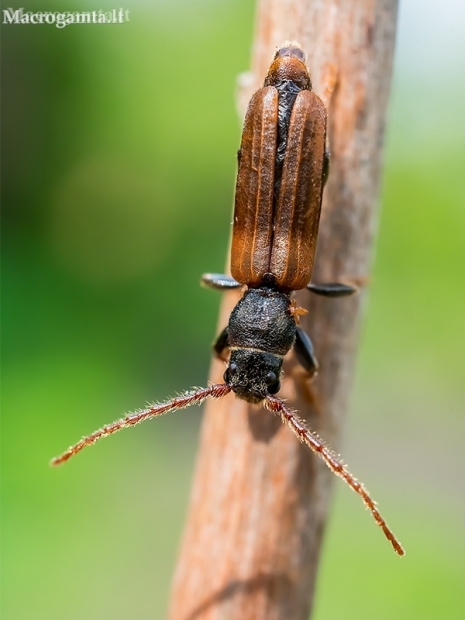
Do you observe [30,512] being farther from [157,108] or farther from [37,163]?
[157,108]

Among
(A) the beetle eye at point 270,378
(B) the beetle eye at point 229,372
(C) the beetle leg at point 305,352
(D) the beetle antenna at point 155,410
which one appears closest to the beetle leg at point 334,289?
(C) the beetle leg at point 305,352

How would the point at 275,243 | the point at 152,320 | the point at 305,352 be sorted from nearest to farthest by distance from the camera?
the point at 305,352
the point at 275,243
the point at 152,320

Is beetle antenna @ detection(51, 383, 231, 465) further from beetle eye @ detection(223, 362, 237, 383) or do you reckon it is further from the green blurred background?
the green blurred background

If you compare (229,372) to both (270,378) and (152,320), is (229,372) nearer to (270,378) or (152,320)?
(270,378)

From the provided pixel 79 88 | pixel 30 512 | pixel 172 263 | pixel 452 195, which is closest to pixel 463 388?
pixel 452 195

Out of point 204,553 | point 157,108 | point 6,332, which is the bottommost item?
point 6,332

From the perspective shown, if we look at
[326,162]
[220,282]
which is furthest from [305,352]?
[326,162]

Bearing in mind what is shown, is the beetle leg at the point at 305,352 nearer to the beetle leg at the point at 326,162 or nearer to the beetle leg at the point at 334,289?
the beetle leg at the point at 334,289
